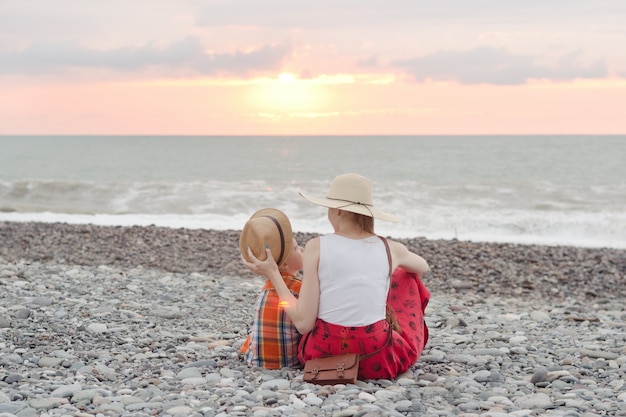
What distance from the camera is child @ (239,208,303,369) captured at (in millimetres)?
4504

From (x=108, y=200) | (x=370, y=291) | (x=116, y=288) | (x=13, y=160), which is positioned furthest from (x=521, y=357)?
(x=13, y=160)

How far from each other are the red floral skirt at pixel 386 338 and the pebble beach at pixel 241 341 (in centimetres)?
13

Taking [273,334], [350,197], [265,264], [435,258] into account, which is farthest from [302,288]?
[435,258]

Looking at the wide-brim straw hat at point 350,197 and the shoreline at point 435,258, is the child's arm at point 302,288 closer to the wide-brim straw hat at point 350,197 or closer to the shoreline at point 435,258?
the wide-brim straw hat at point 350,197

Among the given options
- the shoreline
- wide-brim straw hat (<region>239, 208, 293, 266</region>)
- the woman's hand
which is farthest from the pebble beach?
wide-brim straw hat (<region>239, 208, 293, 266</region>)

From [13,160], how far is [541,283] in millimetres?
47349

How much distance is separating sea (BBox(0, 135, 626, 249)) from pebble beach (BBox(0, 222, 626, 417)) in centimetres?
583

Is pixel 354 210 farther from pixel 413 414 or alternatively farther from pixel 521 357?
pixel 521 357

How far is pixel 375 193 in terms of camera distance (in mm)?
26750

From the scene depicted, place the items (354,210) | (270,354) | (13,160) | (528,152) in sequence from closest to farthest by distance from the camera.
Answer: (354,210), (270,354), (13,160), (528,152)

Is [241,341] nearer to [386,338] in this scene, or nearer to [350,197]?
[386,338]

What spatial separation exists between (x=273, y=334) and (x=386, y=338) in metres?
0.78

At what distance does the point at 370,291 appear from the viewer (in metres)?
4.41

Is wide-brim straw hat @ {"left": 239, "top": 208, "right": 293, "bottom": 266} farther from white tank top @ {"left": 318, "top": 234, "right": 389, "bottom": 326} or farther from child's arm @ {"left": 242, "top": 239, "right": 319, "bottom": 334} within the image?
white tank top @ {"left": 318, "top": 234, "right": 389, "bottom": 326}
